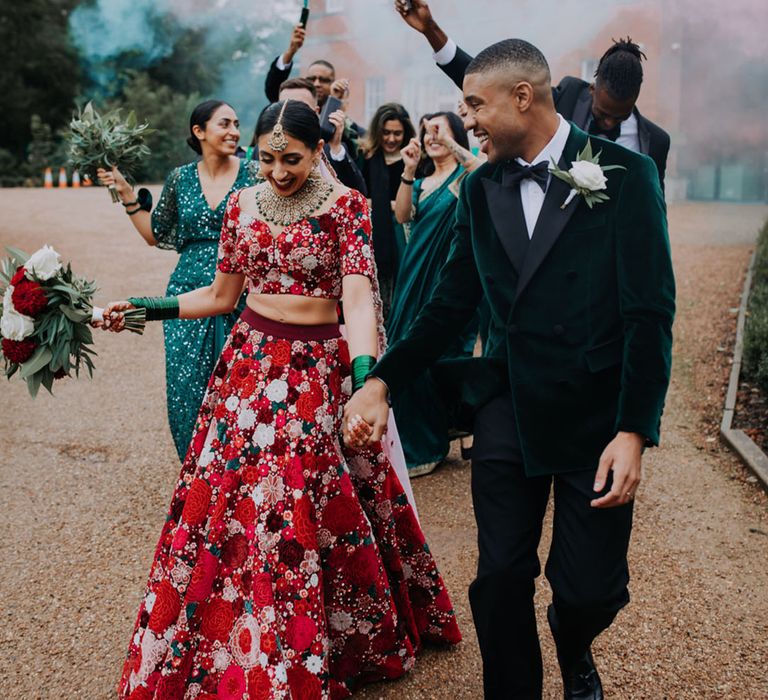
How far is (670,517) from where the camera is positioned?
5.03 m

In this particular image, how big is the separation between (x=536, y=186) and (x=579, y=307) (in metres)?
0.40

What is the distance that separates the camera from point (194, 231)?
4.60 meters

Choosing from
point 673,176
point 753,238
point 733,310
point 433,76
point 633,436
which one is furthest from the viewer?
point 673,176

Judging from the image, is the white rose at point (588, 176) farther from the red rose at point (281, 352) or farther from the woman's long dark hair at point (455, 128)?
the woman's long dark hair at point (455, 128)

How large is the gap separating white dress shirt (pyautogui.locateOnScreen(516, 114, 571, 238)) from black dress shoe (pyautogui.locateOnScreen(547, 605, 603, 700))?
4.20 feet

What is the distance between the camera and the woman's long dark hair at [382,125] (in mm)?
6211

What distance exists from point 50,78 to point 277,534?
102ft

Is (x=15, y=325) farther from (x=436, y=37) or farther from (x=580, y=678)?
(x=580, y=678)

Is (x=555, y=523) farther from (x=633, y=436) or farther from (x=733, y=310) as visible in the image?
(x=733, y=310)

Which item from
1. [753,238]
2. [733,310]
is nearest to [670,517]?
[733,310]

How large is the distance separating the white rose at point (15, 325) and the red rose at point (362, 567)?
1363 millimetres

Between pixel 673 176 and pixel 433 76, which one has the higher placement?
pixel 433 76

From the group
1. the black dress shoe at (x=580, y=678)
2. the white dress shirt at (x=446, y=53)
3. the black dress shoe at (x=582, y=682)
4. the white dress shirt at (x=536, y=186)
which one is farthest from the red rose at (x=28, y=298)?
the black dress shoe at (x=582, y=682)

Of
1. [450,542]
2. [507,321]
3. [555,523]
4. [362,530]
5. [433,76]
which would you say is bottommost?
[450,542]
